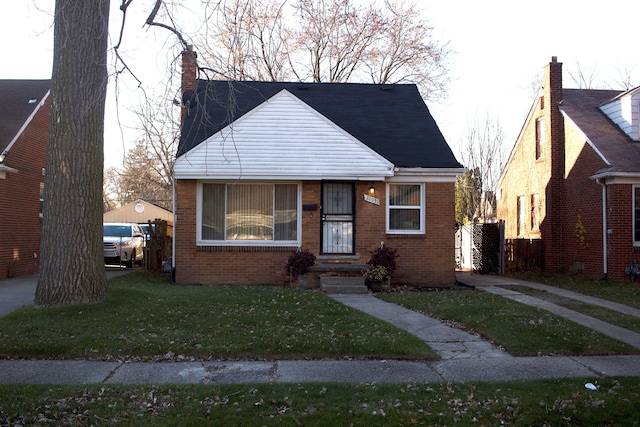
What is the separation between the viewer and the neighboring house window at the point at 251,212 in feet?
52.2

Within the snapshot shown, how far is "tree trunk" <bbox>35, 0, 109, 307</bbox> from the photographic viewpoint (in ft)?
30.8

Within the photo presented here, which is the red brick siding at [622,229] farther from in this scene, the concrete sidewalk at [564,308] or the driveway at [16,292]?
the driveway at [16,292]

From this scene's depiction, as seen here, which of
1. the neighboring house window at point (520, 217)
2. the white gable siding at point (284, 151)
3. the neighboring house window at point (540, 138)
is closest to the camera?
the white gable siding at point (284, 151)

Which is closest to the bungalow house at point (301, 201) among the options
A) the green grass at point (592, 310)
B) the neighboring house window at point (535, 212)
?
the green grass at point (592, 310)

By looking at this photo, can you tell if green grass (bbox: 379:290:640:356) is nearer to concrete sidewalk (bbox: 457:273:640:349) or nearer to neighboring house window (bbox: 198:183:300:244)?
concrete sidewalk (bbox: 457:273:640:349)

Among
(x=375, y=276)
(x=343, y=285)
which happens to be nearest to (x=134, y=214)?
(x=343, y=285)

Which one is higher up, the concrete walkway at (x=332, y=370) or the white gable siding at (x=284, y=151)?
the white gable siding at (x=284, y=151)

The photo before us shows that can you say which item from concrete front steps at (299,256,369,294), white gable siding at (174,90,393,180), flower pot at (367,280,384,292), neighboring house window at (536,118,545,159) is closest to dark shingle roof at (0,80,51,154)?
white gable siding at (174,90,393,180)

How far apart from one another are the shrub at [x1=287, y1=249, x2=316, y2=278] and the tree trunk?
606cm

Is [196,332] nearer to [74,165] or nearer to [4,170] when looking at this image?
[74,165]

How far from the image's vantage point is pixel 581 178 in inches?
731

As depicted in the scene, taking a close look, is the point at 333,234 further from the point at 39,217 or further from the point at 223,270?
the point at 39,217

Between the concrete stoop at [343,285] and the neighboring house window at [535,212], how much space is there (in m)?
9.40

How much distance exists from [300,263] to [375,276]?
191 centimetres
